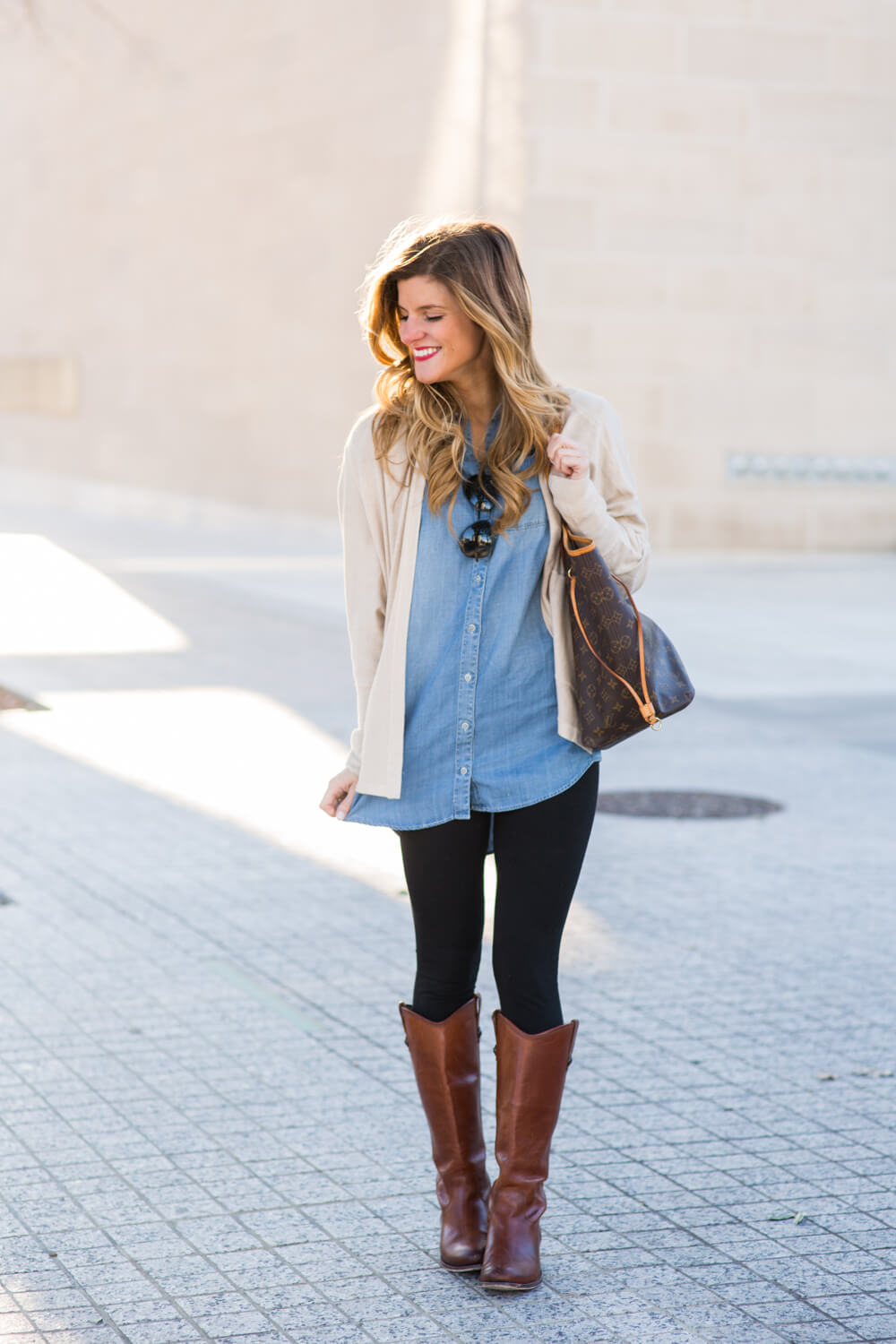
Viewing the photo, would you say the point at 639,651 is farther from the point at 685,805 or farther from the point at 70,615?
the point at 70,615

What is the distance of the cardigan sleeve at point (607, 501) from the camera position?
137 inches

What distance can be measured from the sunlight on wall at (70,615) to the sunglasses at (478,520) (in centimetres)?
1012

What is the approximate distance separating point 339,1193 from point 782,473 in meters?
19.2

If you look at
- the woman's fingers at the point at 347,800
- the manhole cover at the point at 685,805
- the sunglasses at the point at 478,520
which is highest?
the sunglasses at the point at 478,520

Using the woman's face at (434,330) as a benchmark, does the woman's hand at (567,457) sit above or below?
below

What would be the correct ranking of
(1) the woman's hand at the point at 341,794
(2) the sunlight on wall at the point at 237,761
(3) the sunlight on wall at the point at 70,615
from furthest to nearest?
(3) the sunlight on wall at the point at 70,615 → (2) the sunlight on wall at the point at 237,761 → (1) the woman's hand at the point at 341,794

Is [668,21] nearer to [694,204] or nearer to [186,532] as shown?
[694,204]

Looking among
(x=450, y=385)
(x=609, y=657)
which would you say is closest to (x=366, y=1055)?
(x=609, y=657)

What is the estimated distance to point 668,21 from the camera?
71.2 feet

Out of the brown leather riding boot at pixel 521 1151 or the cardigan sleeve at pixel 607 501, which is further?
the brown leather riding boot at pixel 521 1151

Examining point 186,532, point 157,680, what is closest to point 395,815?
point 157,680

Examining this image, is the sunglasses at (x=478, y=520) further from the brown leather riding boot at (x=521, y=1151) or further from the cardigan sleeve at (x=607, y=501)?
the brown leather riding boot at (x=521, y=1151)

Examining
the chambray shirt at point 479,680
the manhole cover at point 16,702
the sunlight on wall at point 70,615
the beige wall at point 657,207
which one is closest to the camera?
the chambray shirt at point 479,680

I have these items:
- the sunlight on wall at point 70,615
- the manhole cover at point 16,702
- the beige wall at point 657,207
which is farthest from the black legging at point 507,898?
the beige wall at point 657,207
